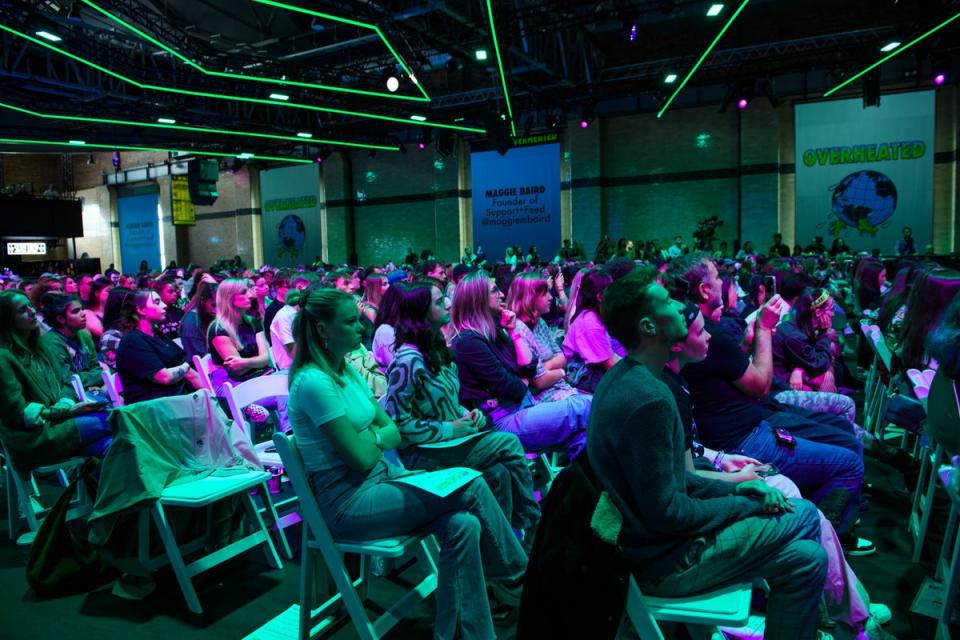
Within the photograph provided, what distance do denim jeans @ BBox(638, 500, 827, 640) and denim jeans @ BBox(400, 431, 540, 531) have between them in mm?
1186

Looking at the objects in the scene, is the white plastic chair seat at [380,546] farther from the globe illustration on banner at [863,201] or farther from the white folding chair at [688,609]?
the globe illustration on banner at [863,201]

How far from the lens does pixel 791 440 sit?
2.97 m

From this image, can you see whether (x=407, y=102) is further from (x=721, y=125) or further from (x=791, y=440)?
(x=791, y=440)

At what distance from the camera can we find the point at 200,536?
128 inches

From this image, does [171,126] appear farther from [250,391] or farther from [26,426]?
[250,391]

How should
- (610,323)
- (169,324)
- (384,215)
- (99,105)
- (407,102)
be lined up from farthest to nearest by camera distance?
(384,215) → (407,102) → (99,105) → (169,324) → (610,323)

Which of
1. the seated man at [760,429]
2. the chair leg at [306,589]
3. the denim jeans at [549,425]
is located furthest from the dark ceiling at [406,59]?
the chair leg at [306,589]

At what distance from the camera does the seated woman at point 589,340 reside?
408 centimetres

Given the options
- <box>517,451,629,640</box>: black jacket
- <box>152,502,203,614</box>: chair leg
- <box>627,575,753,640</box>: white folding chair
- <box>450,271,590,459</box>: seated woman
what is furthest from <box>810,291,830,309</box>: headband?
<box>152,502,203,614</box>: chair leg

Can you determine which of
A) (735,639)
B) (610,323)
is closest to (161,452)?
(610,323)

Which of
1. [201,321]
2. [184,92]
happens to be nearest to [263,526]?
Result: [201,321]

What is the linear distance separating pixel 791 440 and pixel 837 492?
1.08 feet

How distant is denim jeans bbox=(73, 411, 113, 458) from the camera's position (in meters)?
3.70

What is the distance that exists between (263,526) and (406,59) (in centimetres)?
1061
